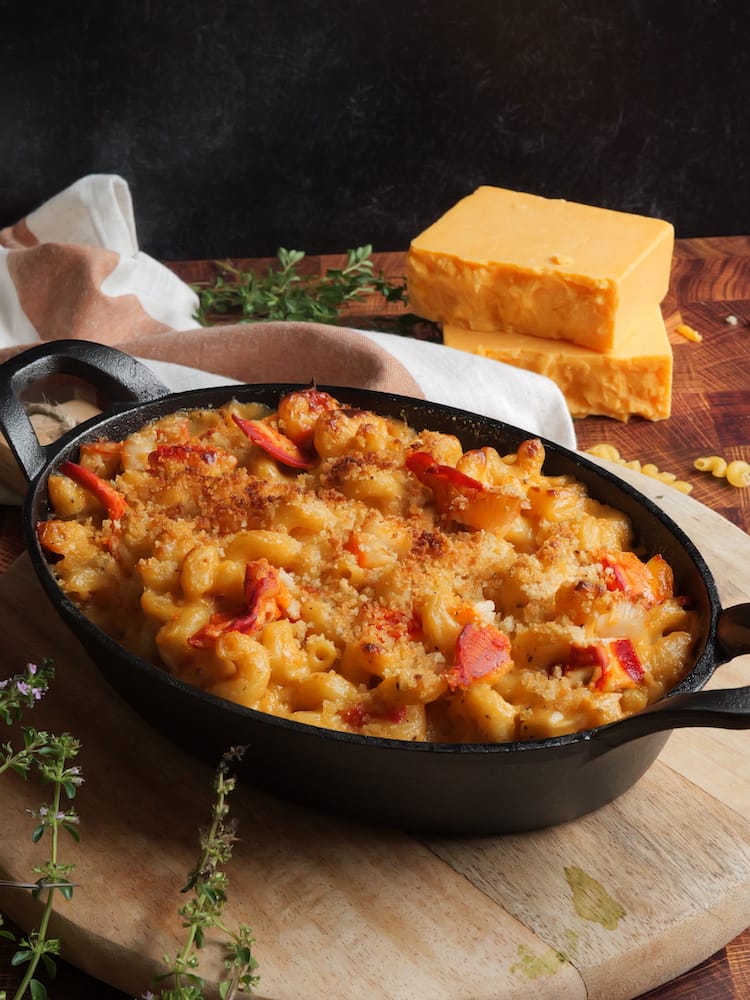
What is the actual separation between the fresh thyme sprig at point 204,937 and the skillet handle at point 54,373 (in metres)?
0.79

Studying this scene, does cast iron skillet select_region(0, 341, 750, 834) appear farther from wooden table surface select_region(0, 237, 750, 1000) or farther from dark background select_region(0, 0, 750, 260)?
dark background select_region(0, 0, 750, 260)

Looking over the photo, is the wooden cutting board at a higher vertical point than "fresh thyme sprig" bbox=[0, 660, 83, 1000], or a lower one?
lower

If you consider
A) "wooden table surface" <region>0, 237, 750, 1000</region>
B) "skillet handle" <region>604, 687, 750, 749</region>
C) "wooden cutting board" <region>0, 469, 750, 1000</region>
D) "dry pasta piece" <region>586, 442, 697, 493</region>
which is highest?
"skillet handle" <region>604, 687, 750, 749</region>

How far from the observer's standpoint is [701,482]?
295cm

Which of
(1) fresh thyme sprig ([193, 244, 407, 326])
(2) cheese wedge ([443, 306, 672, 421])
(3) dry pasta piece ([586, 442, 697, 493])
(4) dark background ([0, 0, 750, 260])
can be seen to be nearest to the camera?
(3) dry pasta piece ([586, 442, 697, 493])

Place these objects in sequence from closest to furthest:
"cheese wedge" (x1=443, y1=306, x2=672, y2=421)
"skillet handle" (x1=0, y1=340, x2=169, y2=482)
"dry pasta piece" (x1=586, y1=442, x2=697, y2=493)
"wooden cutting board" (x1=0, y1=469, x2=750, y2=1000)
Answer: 1. "wooden cutting board" (x1=0, y1=469, x2=750, y2=1000)
2. "skillet handle" (x1=0, y1=340, x2=169, y2=482)
3. "dry pasta piece" (x1=586, y1=442, x2=697, y2=493)
4. "cheese wedge" (x1=443, y1=306, x2=672, y2=421)

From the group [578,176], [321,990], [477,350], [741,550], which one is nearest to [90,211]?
[477,350]

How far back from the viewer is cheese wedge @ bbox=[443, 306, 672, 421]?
122 inches

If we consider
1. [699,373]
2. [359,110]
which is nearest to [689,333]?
[699,373]

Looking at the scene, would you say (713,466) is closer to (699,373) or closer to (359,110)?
(699,373)

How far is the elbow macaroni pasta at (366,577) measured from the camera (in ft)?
5.71

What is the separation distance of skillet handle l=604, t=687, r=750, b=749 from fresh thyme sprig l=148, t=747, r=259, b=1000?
50 centimetres

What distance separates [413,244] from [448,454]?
4.24ft

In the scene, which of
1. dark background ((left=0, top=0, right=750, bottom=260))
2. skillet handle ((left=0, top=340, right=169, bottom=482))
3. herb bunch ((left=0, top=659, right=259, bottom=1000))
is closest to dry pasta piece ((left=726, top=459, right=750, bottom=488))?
skillet handle ((left=0, top=340, right=169, bottom=482))
